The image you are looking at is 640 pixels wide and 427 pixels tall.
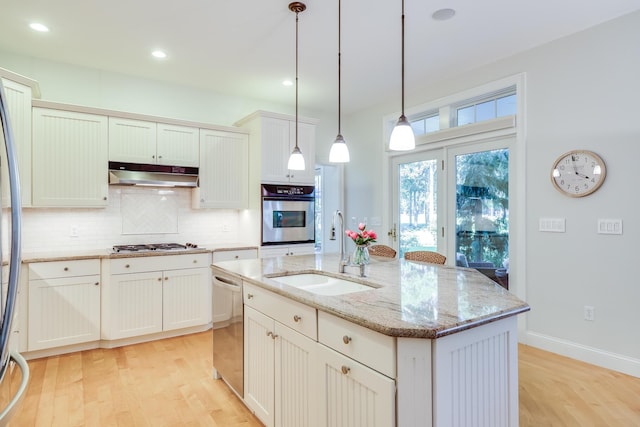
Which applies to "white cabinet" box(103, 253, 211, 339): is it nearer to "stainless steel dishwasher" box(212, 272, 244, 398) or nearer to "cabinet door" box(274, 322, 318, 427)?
"stainless steel dishwasher" box(212, 272, 244, 398)

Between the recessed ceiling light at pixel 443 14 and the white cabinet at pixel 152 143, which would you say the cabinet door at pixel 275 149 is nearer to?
the white cabinet at pixel 152 143

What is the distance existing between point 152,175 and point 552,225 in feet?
12.7

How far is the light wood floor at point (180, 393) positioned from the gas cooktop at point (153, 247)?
3.22 feet

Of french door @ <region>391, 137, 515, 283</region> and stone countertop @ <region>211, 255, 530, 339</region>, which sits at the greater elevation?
french door @ <region>391, 137, 515, 283</region>

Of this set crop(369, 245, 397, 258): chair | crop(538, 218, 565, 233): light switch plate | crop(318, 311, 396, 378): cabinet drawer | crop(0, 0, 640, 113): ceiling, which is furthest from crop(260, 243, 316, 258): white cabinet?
crop(318, 311, 396, 378): cabinet drawer

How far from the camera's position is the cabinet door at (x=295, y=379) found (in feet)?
5.44

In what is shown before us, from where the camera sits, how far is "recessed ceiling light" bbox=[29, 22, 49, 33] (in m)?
2.92

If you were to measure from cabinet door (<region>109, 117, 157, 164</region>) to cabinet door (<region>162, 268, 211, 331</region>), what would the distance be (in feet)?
4.02

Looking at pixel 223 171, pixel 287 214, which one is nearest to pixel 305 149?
pixel 287 214

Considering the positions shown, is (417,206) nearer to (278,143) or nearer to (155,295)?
(278,143)

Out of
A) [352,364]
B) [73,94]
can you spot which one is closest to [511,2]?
[352,364]

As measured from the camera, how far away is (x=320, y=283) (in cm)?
231

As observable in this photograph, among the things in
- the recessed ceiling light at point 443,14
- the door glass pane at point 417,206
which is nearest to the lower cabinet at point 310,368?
the recessed ceiling light at point 443,14

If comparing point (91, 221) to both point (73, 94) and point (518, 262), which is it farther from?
point (518, 262)
